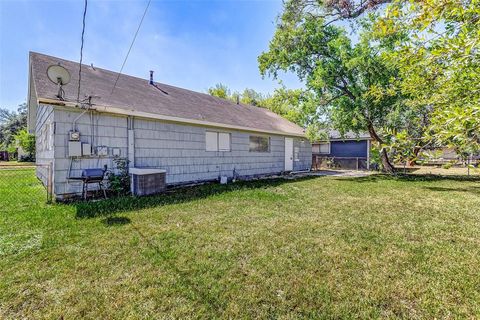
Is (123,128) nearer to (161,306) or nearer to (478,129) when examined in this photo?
(161,306)

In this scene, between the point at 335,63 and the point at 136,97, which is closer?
the point at 136,97

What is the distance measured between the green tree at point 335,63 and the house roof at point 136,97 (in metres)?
3.58

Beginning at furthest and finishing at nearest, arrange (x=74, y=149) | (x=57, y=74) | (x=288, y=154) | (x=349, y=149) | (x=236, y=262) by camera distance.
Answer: (x=349, y=149) < (x=288, y=154) < (x=74, y=149) < (x=57, y=74) < (x=236, y=262)

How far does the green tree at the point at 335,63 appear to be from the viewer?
11.4m

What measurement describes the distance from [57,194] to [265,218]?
5.12 meters

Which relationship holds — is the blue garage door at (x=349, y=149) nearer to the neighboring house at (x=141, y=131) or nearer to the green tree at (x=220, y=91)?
the neighboring house at (x=141, y=131)

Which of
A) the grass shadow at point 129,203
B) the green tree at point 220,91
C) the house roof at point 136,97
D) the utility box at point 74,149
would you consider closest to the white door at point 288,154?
the house roof at point 136,97

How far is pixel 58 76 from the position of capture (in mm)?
6051

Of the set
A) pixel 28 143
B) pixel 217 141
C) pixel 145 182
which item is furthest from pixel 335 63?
pixel 28 143

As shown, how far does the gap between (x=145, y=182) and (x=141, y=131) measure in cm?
180

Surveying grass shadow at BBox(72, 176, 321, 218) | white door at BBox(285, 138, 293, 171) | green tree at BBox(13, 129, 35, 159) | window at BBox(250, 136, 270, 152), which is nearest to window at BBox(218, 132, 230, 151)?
window at BBox(250, 136, 270, 152)

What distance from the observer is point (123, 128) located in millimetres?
7297

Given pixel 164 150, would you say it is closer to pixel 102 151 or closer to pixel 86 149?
pixel 102 151

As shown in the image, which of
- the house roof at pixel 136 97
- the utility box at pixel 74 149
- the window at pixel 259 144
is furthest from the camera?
the window at pixel 259 144
